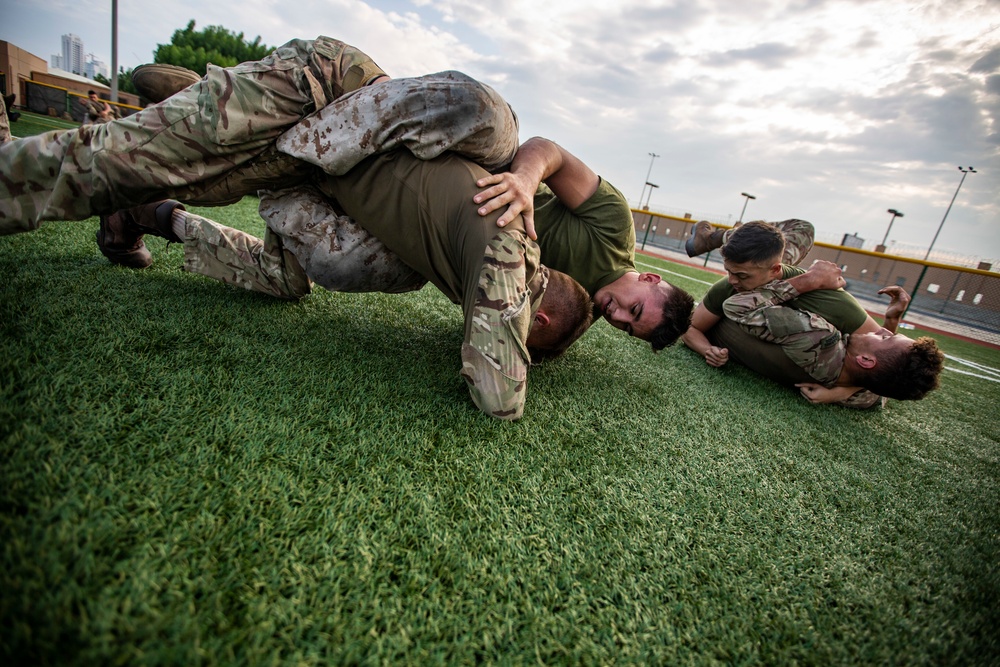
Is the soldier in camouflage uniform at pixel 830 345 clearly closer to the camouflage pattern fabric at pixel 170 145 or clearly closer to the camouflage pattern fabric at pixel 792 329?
the camouflage pattern fabric at pixel 792 329

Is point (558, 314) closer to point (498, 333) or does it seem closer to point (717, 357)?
point (498, 333)

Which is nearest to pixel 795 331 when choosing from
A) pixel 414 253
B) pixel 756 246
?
pixel 756 246

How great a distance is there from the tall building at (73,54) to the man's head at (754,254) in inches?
7781

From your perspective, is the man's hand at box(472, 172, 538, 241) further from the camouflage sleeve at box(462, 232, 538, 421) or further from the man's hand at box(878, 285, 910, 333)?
the man's hand at box(878, 285, 910, 333)

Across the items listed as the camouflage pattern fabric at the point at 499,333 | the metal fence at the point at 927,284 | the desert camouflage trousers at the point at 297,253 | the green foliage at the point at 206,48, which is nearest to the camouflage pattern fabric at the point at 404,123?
the desert camouflage trousers at the point at 297,253

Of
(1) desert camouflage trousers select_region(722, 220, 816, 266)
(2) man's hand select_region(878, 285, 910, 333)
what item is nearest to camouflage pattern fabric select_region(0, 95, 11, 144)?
(1) desert camouflage trousers select_region(722, 220, 816, 266)

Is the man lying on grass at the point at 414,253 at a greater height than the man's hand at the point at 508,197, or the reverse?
the man's hand at the point at 508,197

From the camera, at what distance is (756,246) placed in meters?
2.59

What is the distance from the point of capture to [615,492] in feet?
4.14

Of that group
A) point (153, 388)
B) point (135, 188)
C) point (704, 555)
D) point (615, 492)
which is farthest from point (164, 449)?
point (704, 555)

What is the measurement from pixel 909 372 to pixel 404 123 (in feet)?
9.48

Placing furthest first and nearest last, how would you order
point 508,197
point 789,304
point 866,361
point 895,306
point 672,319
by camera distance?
point 895,306, point 789,304, point 866,361, point 672,319, point 508,197

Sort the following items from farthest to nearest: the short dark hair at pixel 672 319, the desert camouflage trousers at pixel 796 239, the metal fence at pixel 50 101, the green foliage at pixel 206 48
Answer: the green foliage at pixel 206 48, the metal fence at pixel 50 101, the desert camouflage trousers at pixel 796 239, the short dark hair at pixel 672 319

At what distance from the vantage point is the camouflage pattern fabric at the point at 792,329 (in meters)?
2.52
